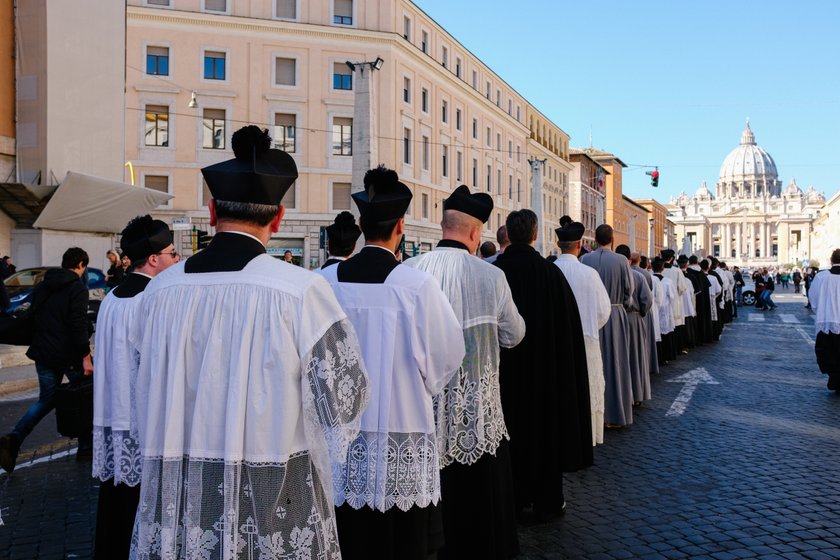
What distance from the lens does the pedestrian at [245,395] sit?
2510 mm

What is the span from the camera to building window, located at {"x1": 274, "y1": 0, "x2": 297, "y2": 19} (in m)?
37.0

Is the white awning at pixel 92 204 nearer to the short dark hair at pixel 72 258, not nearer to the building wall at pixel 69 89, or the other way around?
the building wall at pixel 69 89

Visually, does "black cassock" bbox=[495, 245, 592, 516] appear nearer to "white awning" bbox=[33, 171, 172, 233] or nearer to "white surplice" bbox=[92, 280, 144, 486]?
"white surplice" bbox=[92, 280, 144, 486]

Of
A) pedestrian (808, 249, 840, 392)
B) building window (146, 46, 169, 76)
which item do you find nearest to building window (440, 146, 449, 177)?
building window (146, 46, 169, 76)

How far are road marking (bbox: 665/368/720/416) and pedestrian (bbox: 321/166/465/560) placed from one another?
20.7 feet

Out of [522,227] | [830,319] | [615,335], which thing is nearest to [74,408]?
[522,227]

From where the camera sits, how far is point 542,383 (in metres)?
5.39

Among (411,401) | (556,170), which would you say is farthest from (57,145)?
(556,170)

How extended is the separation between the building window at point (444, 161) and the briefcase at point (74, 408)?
3945 centimetres

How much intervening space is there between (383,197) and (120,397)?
171 cm

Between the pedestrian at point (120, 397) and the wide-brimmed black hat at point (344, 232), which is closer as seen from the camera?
the pedestrian at point (120, 397)

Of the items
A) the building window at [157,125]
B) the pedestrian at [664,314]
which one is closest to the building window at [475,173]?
the building window at [157,125]

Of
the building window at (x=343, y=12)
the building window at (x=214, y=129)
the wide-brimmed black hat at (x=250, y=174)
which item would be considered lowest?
the wide-brimmed black hat at (x=250, y=174)

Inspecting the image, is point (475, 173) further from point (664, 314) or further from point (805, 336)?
point (664, 314)
